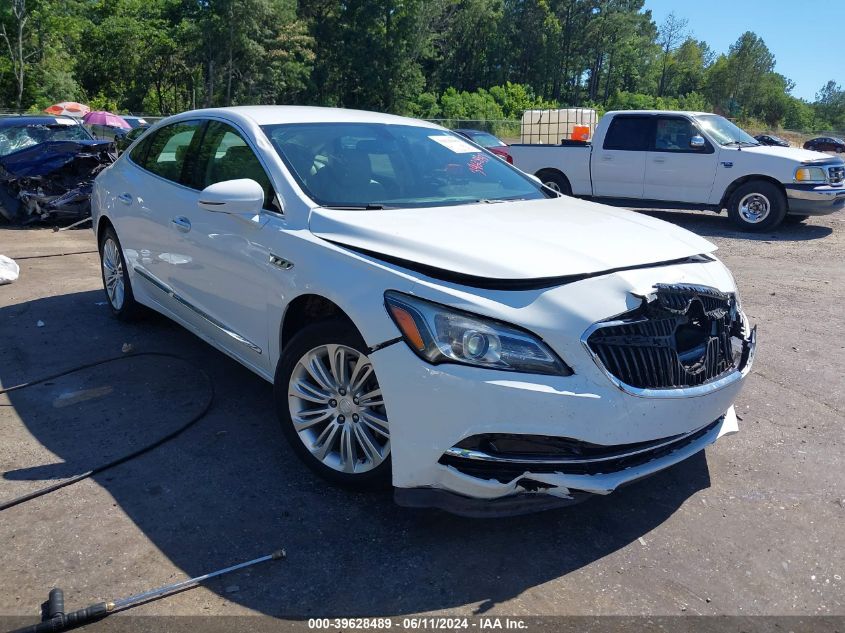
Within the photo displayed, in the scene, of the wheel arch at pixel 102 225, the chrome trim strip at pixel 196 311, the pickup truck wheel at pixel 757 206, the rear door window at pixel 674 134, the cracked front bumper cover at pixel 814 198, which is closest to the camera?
the chrome trim strip at pixel 196 311

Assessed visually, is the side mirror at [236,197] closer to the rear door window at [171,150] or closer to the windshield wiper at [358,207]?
the windshield wiper at [358,207]

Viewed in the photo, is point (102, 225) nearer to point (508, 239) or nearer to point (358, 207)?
point (358, 207)

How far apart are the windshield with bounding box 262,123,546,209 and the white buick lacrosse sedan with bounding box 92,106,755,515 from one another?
16mm

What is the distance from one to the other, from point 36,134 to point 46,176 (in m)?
1.28

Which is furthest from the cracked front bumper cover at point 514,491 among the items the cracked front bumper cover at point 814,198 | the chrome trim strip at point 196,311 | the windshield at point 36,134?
the windshield at point 36,134

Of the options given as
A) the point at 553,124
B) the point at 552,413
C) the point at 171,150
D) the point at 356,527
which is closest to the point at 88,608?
the point at 356,527

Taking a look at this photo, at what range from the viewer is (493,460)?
9.38 feet

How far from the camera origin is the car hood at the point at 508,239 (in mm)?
3070

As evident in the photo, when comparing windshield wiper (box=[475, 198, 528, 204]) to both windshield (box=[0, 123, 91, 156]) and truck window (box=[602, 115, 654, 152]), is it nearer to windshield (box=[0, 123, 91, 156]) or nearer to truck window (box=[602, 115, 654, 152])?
truck window (box=[602, 115, 654, 152])

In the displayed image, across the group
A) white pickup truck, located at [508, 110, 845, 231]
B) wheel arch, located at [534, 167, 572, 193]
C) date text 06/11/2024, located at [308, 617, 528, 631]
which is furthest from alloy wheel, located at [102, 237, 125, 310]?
white pickup truck, located at [508, 110, 845, 231]

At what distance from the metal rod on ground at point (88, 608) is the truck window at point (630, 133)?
11.5 meters

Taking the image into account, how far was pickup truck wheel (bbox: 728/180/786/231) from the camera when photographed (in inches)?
457

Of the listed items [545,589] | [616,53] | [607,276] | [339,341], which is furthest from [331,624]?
[616,53]

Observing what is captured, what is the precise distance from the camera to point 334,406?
344 cm
